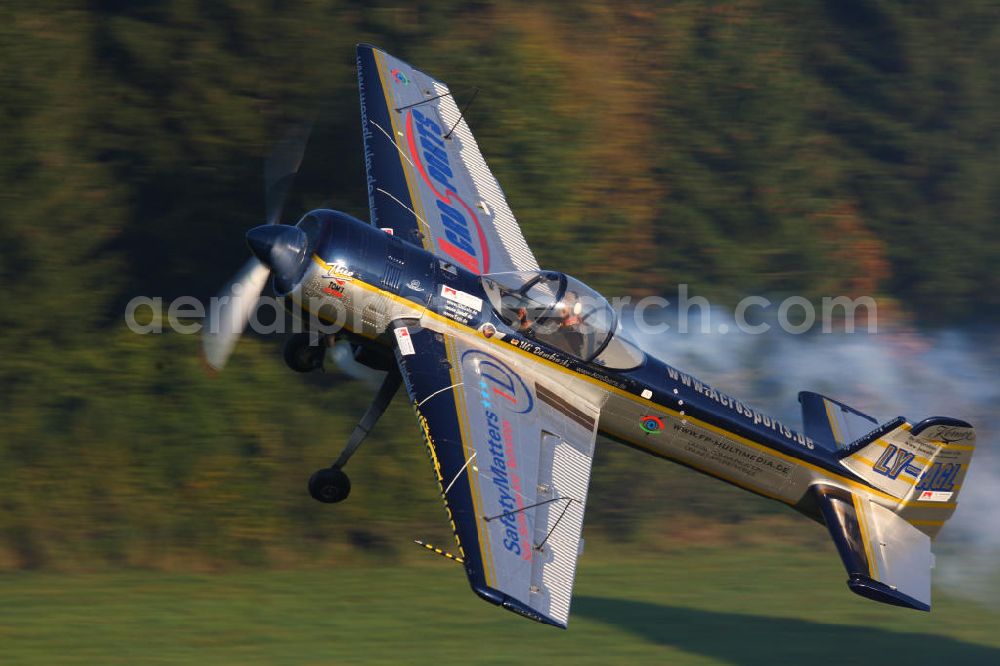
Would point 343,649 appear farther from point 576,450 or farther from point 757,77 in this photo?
point 757,77

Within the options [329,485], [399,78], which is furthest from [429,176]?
[329,485]

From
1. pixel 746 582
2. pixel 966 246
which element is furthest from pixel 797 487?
pixel 966 246

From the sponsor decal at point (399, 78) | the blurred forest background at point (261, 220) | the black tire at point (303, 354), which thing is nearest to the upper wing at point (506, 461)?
the black tire at point (303, 354)

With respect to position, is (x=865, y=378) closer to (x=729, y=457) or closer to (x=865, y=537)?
(x=865, y=537)

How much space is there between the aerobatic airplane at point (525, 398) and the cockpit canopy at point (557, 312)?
2 cm

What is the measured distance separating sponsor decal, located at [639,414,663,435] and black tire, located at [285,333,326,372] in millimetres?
3639

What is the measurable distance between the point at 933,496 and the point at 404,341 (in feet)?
20.6

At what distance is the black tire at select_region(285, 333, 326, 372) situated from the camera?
46.8 feet

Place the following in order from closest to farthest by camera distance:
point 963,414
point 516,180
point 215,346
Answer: point 215,346
point 516,180
point 963,414

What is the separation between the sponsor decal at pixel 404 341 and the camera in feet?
43.3

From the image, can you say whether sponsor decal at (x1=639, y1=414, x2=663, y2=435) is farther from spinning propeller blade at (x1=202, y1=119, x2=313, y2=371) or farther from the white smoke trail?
the white smoke trail

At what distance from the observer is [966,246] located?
2573 centimetres

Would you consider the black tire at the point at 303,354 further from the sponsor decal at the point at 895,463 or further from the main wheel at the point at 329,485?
the sponsor decal at the point at 895,463

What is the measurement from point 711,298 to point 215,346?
11594 mm
